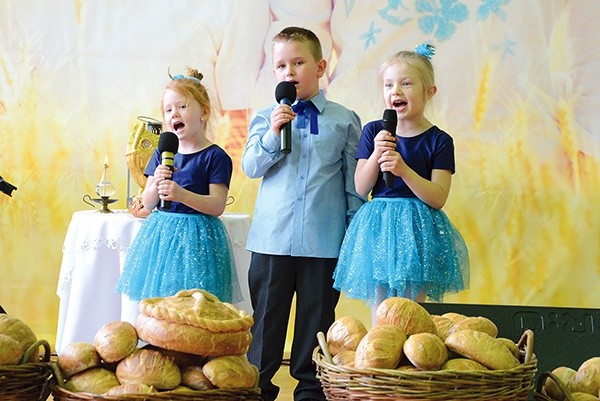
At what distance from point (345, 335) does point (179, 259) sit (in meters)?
1.15

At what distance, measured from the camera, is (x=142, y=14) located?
4.32 metres

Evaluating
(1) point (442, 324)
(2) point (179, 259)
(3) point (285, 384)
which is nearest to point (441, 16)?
(3) point (285, 384)

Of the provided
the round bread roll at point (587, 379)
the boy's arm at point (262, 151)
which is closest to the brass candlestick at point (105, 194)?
the boy's arm at point (262, 151)

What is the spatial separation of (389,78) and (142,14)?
2.11 metres

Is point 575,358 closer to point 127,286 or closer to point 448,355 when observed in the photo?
point 448,355

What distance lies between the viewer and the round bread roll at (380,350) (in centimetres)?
146

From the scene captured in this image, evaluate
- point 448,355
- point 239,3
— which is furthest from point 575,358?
point 239,3

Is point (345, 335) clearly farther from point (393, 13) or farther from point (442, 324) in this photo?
point (393, 13)

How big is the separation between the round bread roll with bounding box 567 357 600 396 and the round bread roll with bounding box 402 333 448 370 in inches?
11.0

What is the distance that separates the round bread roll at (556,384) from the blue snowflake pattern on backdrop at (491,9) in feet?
9.30

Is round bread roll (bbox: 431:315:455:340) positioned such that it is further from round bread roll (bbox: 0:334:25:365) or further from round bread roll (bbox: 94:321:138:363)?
round bread roll (bbox: 0:334:25:365)

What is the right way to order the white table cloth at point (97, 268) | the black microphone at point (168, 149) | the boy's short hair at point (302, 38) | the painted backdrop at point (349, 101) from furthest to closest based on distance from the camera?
the painted backdrop at point (349, 101), the white table cloth at point (97, 268), the boy's short hair at point (302, 38), the black microphone at point (168, 149)

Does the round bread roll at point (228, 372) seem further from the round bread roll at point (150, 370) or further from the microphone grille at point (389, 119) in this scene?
the microphone grille at point (389, 119)

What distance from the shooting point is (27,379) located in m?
1.51
